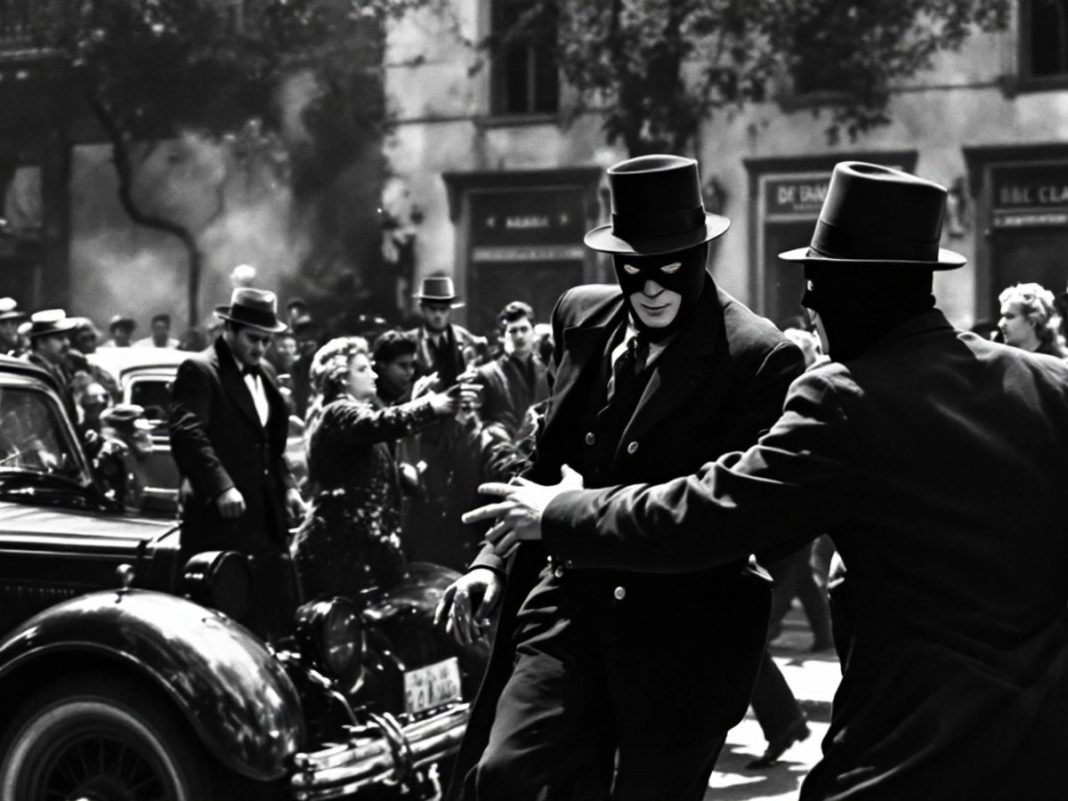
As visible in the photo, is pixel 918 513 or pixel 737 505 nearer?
pixel 918 513

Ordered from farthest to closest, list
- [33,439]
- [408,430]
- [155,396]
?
[155,396], [408,430], [33,439]

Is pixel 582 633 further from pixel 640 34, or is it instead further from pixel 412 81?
pixel 412 81

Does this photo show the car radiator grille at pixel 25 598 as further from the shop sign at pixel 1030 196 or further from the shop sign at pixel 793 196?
the shop sign at pixel 793 196

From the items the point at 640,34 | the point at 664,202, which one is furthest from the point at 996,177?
the point at 664,202

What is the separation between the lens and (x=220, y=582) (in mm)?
6203

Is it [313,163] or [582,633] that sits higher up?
[313,163]

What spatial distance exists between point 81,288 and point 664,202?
25220 millimetres

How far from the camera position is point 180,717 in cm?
554

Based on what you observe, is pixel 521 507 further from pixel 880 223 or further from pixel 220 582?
pixel 220 582

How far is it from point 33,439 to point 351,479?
1.73 meters

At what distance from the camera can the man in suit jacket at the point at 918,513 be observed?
10.1ft

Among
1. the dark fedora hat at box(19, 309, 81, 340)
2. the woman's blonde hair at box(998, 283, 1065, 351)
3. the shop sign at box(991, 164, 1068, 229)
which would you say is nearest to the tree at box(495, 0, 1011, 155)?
the shop sign at box(991, 164, 1068, 229)

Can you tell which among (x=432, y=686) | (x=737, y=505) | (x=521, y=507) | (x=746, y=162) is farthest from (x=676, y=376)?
(x=746, y=162)

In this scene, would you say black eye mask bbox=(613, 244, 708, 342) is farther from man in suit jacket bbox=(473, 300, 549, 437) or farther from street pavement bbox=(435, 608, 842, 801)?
man in suit jacket bbox=(473, 300, 549, 437)
